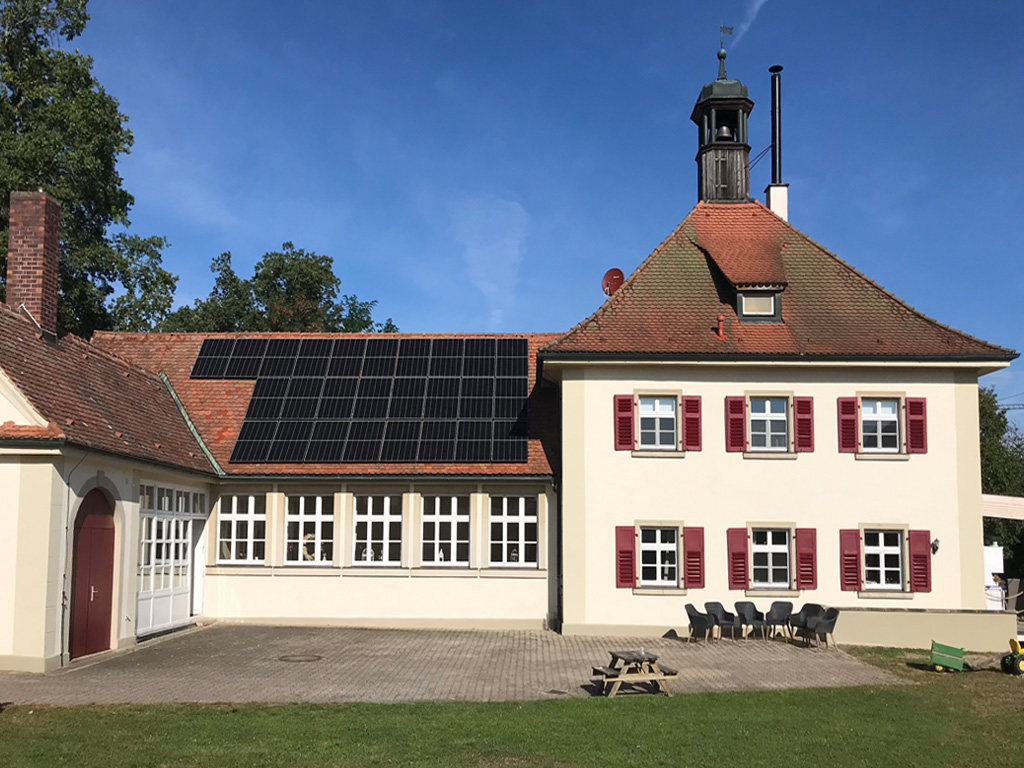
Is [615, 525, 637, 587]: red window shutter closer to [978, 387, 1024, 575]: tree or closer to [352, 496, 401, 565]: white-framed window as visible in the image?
[352, 496, 401, 565]: white-framed window

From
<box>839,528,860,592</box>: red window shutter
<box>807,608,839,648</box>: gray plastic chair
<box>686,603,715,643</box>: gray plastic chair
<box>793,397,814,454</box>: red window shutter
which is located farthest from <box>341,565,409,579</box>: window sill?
<box>839,528,860,592</box>: red window shutter

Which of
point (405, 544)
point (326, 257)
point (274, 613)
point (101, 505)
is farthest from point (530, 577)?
point (326, 257)

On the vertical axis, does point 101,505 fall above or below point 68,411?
below

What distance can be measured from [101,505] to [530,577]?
874cm

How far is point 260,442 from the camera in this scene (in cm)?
2208

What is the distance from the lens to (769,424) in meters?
20.5

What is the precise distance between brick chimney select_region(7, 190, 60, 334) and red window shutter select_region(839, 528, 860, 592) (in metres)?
15.7

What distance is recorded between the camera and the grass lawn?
952cm

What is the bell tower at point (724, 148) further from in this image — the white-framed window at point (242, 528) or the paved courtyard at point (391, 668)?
the white-framed window at point (242, 528)

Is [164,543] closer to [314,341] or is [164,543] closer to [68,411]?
[68,411]

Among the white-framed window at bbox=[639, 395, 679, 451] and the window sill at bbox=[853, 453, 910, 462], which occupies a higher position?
the white-framed window at bbox=[639, 395, 679, 451]

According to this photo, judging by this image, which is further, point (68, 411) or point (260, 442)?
point (260, 442)

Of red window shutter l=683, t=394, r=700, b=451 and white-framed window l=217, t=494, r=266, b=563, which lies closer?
red window shutter l=683, t=394, r=700, b=451

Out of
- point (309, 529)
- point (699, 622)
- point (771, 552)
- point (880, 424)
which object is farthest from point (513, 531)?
point (880, 424)
